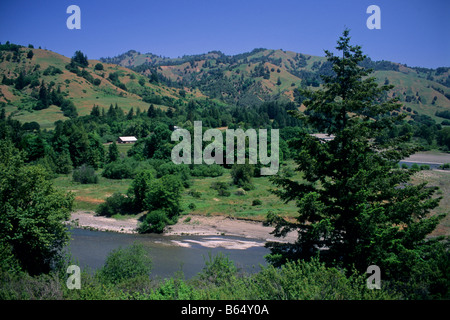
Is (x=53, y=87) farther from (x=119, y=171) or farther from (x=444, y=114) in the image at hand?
(x=444, y=114)

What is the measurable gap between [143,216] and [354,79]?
36.3 m

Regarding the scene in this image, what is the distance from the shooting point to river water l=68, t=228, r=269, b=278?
28.6 metres

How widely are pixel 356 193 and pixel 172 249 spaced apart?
2465 centimetres

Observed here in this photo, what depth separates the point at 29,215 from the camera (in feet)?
58.9

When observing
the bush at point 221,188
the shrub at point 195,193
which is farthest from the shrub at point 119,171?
the bush at point 221,188

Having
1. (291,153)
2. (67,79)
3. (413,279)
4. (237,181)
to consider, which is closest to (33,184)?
(413,279)

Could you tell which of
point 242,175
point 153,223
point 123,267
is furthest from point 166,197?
point 123,267

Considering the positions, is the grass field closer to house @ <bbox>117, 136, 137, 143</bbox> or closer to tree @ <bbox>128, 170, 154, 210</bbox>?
tree @ <bbox>128, 170, 154, 210</bbox>

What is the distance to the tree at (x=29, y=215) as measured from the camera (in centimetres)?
1762

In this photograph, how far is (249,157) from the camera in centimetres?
6769

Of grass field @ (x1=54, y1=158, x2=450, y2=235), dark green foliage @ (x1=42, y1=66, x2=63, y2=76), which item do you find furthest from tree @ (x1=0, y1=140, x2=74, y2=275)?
dark green foliage @ (x1=42, y1=66, x2=63, y2=76)

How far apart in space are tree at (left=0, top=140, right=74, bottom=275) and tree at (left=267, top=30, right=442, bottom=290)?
41.3 ft

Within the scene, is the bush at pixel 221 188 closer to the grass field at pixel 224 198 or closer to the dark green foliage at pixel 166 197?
the grass field at pixel 224 198
